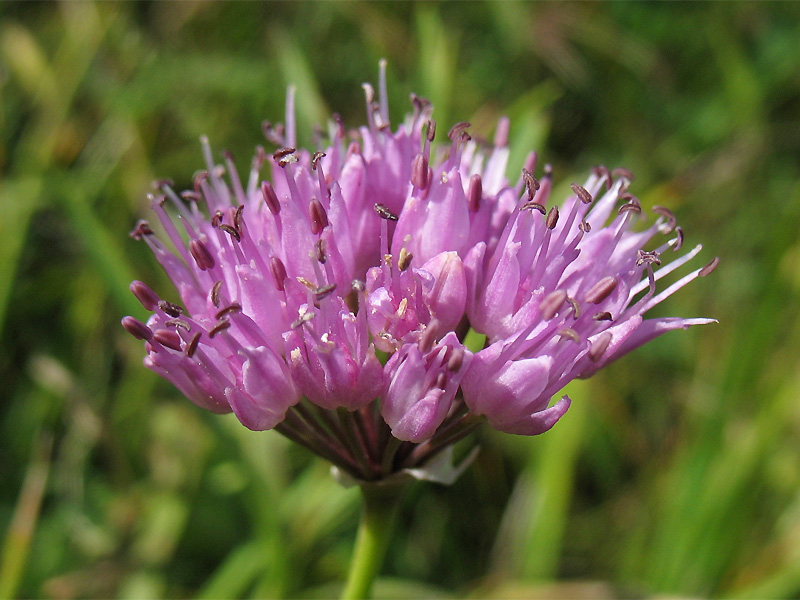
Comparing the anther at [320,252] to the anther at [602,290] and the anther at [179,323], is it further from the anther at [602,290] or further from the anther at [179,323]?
the anther at [602,290]

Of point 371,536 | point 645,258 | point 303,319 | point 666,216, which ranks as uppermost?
point 666,216

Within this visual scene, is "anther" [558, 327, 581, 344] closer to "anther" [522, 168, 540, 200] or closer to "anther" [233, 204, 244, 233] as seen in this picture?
"anther" [522, 168, 540, 200]

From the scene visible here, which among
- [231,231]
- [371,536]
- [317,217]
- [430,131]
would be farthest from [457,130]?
[371,536]

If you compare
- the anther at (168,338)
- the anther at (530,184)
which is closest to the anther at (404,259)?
the anther at (530,184)

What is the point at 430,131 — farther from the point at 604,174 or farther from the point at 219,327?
the point at 219,327

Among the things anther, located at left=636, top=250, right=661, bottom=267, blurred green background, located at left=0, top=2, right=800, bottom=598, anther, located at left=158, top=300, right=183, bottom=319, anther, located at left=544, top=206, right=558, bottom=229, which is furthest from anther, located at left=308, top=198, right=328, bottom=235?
blurred green background, located at left=0, top=2, right=800, bottom=598
